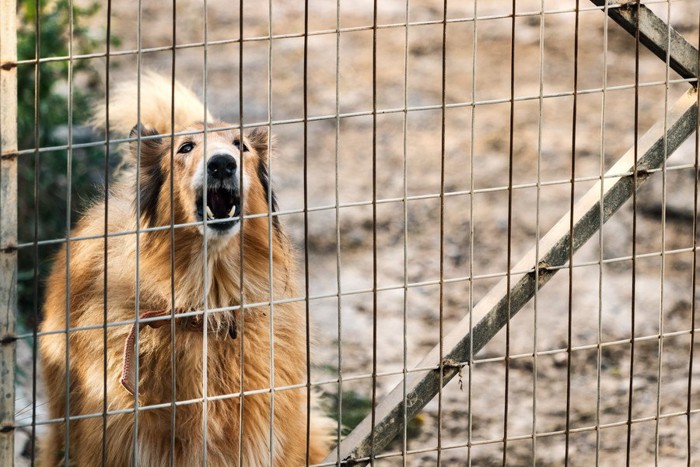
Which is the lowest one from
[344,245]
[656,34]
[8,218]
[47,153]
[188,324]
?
[344,245]

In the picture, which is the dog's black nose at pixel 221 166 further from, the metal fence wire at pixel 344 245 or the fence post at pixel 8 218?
the fence post at pixel 8 218

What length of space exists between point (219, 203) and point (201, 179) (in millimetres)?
131

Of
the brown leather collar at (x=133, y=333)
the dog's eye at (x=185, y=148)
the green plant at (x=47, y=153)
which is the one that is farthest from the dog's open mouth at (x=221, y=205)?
the green plant at (x=47, y=153)

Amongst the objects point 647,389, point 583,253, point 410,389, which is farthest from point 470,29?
point 410,389

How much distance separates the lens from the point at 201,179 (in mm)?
4020

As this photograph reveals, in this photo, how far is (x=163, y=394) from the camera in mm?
3873

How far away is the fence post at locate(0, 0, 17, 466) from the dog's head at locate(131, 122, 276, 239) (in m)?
0.97

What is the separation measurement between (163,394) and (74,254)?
90 cm

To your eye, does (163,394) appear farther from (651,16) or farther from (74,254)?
(651,16)

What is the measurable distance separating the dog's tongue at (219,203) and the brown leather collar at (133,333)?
1.37 feet

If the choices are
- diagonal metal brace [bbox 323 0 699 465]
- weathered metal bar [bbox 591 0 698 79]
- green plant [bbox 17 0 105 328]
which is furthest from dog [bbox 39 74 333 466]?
green plant [bbox 17 0 105 328]

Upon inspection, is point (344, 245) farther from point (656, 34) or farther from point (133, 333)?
point (656, 34)

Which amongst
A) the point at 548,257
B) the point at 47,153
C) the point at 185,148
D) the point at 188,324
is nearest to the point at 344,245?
the point at 47,153

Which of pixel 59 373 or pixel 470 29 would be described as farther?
pixel 470 29
